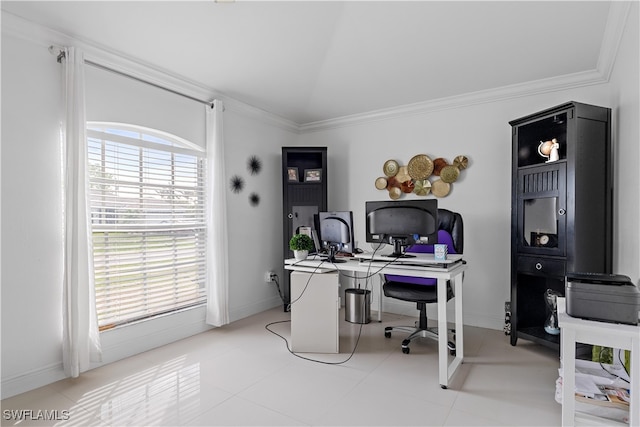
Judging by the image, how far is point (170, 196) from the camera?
3.36m

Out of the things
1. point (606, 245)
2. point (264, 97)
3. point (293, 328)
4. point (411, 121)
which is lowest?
point (293, 328)

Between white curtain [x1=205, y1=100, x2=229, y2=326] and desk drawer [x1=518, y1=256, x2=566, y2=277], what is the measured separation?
298cm

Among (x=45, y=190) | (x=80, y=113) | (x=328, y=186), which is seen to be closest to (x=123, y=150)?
(x=80, y=113)

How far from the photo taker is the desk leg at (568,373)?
59.2 inches

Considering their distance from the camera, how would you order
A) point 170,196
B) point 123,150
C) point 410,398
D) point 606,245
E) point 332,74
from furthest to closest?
point 332,74 < point 170,196 < point 123,150 < point 606,245 < point 410,398

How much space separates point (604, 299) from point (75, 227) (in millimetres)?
3269

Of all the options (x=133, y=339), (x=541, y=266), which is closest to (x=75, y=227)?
(x=133, y=339)

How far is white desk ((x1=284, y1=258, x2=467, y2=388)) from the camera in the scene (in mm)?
2396

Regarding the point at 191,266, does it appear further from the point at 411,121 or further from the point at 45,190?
the point at 411,121

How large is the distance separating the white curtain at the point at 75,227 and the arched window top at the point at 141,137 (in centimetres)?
23

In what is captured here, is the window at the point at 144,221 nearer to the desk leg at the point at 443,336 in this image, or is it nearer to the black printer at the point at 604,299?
the desk leg at the point at 443,336

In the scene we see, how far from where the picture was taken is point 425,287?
3082 millimetres

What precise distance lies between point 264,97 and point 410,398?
339cm

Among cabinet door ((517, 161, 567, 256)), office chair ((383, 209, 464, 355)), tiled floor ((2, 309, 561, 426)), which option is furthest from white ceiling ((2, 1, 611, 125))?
tiled floor ((2, 309, 561, 426))
